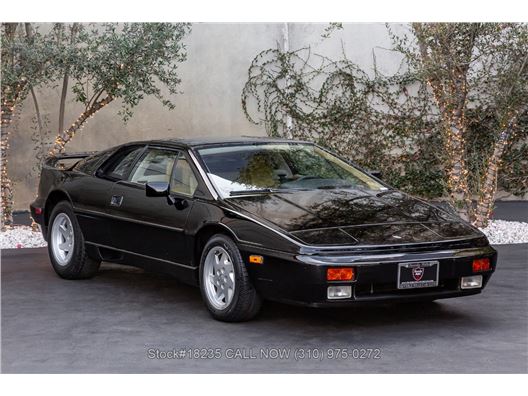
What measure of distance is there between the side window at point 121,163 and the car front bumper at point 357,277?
2.06 meters

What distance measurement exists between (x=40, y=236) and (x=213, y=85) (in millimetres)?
4140

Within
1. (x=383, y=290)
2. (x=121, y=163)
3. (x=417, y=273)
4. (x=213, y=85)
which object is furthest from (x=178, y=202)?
(x=213, y=85)

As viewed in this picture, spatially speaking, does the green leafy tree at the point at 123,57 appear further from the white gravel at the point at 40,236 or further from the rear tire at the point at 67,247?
the rear tire at the point at 67,247

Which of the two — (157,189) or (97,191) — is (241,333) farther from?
(97,191)

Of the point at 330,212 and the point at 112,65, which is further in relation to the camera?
the point at 112,65

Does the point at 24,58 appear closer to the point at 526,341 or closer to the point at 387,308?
the point at 387,308

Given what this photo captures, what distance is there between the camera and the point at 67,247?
912 cm

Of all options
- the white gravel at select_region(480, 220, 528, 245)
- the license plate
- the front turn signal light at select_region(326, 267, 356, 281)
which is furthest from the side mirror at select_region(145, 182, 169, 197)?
the white gravel at select_region(480, 220, 528, 245)

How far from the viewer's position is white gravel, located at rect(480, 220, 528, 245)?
11.8 m

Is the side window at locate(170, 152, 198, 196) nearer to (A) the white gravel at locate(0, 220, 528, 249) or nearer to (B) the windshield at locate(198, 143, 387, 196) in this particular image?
(B) the windshield at locate(198, 143, 387, 196)

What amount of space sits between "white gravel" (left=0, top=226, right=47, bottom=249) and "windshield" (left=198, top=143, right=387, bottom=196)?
430cm

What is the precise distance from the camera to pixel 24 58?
11.6m

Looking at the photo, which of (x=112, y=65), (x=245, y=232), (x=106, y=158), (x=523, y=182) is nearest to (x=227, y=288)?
(x=245, y=232)

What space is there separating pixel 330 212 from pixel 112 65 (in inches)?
211
